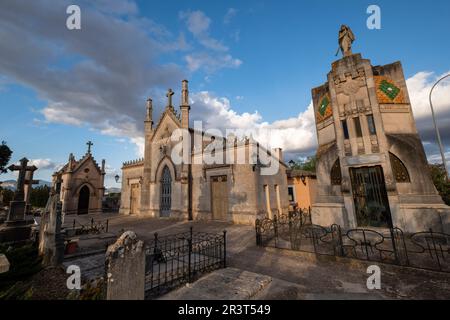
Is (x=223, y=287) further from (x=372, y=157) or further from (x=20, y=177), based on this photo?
(x=20, y=177)

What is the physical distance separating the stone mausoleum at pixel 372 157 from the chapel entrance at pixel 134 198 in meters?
19.6

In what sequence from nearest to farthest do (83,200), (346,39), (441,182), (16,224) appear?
(16,224)
(346,39)
(441,182)
(83,200)

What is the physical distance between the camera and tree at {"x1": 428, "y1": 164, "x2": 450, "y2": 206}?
11.3 meters

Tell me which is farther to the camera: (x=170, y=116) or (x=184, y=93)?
(x=170, y=116)

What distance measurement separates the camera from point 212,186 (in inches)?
623

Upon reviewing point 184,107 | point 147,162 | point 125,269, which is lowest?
point 125,269

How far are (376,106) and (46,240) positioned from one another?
1474cm

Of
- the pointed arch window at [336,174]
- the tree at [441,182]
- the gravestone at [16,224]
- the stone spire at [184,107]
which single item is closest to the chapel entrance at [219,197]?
the stone spire at [184,107]

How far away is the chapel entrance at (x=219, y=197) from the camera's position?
14898 mm

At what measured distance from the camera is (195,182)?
1686 centimetres

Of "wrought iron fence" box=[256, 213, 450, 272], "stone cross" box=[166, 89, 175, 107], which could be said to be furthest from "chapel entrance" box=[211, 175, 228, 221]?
"stone cross" box=[166, 89, 175, 107]

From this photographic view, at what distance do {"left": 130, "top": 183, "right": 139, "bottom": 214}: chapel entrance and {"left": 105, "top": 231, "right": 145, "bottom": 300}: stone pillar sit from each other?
21326mm

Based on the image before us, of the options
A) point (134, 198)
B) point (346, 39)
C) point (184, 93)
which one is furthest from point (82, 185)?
point (346, 39)

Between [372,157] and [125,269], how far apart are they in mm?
10356
